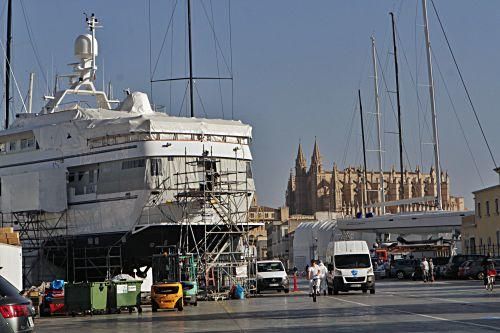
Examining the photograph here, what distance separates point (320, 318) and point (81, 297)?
34.8 ft

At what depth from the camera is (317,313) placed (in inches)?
1017

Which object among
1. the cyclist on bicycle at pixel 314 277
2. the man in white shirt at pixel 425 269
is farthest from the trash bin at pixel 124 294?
the man in white shirt at pixel 425 269

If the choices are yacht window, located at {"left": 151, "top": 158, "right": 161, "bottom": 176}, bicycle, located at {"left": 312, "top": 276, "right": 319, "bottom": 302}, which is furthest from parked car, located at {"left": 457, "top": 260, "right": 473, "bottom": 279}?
bicycle, located at {"left": 312, "top": 276, "right": 319, "bottom": 302}

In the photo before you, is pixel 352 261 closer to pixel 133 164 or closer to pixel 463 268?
pixel 133 164

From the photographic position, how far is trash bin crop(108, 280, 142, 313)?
31.6 meters

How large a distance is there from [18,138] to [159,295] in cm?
2057

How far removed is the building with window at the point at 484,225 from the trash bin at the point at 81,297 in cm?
3562

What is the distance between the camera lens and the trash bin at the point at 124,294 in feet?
104

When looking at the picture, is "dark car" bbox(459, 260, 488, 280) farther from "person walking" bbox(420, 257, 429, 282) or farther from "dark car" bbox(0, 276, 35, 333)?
"dark car" bbox(0, 276, 35, 333)

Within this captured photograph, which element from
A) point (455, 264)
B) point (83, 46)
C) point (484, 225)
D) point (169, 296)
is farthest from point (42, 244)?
point (484, 225)

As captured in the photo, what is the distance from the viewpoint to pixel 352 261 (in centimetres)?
3997

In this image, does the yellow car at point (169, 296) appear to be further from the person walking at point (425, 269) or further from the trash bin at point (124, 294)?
the person walking at point (425, 269)

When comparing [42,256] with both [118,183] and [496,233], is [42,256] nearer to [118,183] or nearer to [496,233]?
[118,183]

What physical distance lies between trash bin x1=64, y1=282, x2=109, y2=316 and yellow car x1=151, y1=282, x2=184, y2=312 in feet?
6.67
